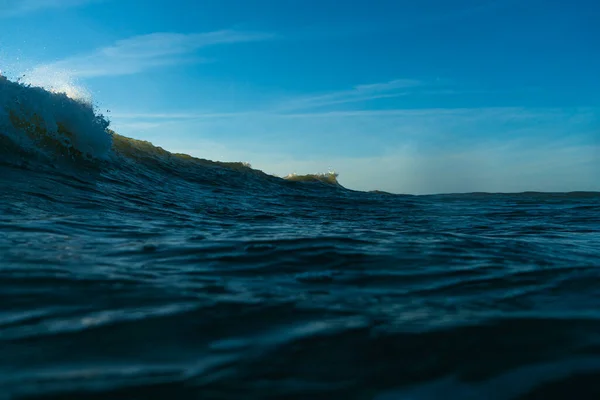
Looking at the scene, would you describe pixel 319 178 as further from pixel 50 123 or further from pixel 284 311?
pixel 284 311

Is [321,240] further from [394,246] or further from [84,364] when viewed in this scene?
[84,364]

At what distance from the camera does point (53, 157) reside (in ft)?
29.8

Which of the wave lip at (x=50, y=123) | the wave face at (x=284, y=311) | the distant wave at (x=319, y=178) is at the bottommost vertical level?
the wave face at (x=284, y=311)

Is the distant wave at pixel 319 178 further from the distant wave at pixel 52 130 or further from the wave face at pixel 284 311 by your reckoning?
the wave face at pixel 284 311

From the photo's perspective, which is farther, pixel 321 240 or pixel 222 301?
pixel 321 240

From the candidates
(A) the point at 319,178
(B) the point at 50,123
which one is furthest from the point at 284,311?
(A) the point at 319,178

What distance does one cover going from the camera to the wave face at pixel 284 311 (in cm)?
171

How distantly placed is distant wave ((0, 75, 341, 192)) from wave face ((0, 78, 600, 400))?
11.7ft

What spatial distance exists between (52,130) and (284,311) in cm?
915

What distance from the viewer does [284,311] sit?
2.47 metres

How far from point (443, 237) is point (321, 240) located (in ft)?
5.00

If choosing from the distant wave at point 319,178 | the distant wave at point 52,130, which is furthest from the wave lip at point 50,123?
the distant wave at point 319,178

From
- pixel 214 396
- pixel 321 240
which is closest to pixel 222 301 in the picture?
pixel 214 396

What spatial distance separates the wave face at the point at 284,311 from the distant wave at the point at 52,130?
141 inches
